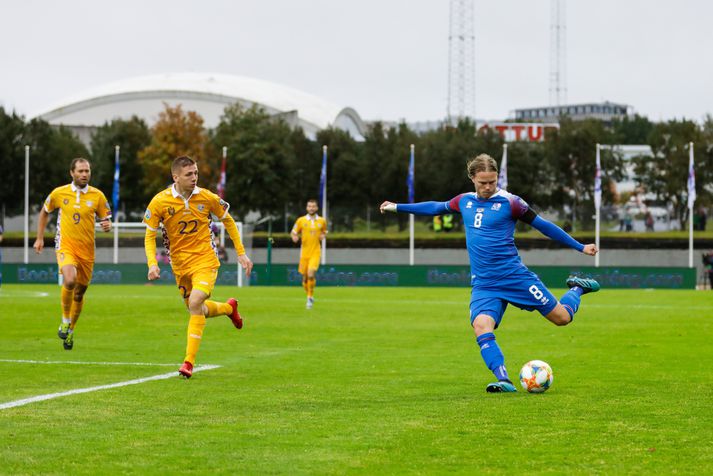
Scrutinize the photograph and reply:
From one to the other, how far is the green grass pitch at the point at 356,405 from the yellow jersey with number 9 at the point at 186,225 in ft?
4.35

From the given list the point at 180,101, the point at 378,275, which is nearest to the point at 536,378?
the point at 378,275

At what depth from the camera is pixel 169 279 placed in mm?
52906

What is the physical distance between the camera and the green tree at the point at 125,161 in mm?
85188

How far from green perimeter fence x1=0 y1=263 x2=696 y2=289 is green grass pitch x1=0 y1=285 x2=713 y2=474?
95.8 feet

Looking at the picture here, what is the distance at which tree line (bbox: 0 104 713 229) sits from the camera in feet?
260

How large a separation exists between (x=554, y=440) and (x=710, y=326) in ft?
52.3

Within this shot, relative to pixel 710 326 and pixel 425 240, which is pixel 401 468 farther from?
pixel 425 240

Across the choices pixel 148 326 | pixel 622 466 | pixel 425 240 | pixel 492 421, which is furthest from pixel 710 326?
pixel 425 240

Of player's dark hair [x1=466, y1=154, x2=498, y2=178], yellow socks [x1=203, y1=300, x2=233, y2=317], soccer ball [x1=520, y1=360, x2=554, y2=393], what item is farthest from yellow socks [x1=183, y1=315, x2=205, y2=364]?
soccer ball [x1=520, y1=360, x2=554, y2=393]

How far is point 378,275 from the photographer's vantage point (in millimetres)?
52344

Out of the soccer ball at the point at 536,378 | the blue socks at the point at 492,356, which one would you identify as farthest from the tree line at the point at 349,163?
the soccer ball at the point at 536,378

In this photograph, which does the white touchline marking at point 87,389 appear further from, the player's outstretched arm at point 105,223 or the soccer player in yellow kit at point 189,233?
the player's outstretched arm at point 105,223

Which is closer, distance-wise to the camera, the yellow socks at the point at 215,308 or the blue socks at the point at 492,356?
the blue socks at the point at 492,356

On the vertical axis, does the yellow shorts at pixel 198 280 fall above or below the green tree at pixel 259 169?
below
